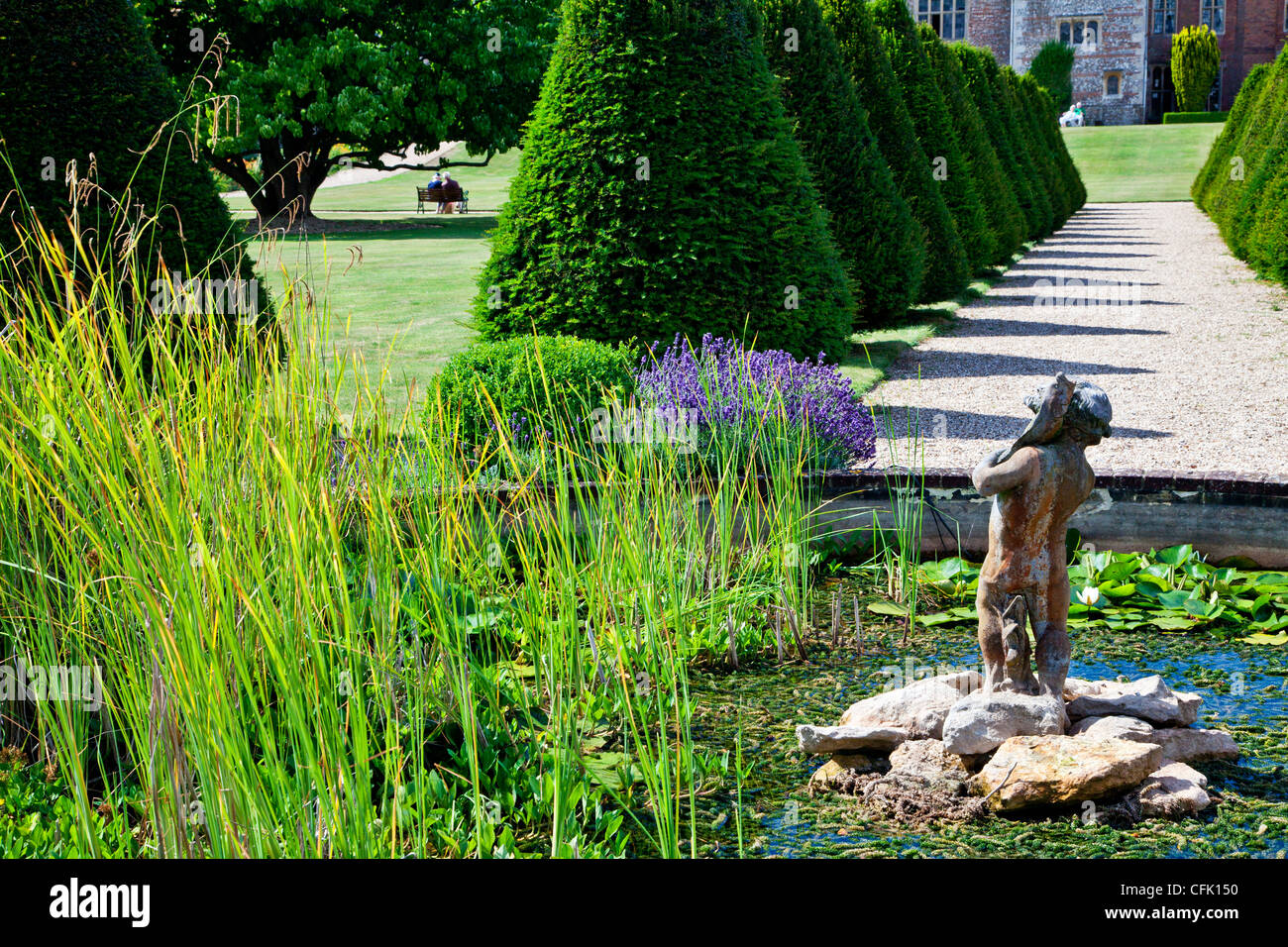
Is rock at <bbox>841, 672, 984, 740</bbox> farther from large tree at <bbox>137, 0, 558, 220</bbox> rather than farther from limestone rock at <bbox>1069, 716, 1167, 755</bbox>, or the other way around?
large tree at <bbox>137, 0, 558, 220</bbox>

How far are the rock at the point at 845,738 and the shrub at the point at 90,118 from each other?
3.36 metres

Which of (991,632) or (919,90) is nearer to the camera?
(991,632)

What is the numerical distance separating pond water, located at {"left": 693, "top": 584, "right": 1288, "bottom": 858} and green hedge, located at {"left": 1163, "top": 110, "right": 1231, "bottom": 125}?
153 feet

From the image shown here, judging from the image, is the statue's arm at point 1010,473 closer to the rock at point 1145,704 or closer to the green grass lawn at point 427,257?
the rock at point 1145,704

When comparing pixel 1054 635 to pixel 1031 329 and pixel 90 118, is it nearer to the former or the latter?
pixel 90 118

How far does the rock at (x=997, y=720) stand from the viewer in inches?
90.4

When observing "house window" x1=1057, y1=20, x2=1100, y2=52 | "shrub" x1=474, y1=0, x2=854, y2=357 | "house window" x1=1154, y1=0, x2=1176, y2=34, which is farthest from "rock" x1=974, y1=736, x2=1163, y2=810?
"house window" x1=1154, y1=0, x2=1176, y2=34

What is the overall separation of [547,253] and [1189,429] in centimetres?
346

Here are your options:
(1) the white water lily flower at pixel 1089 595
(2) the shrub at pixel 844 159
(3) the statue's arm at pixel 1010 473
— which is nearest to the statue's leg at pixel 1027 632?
(3) the statue's arm at pixel 1010 473

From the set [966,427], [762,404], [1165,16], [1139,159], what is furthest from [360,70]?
[1165,16]

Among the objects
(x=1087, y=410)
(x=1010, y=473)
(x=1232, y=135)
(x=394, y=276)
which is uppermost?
(x=1232, y=135)

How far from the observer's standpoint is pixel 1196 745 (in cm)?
235

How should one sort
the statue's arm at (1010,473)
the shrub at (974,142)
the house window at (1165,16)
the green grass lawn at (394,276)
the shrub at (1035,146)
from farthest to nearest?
the house window at (1165,16), the shrub at (1035,146), the shrub at (974,142), the green grass lawn at (394,276), the statue's arm at (1010,473)

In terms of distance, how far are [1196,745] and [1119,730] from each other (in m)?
0.20
